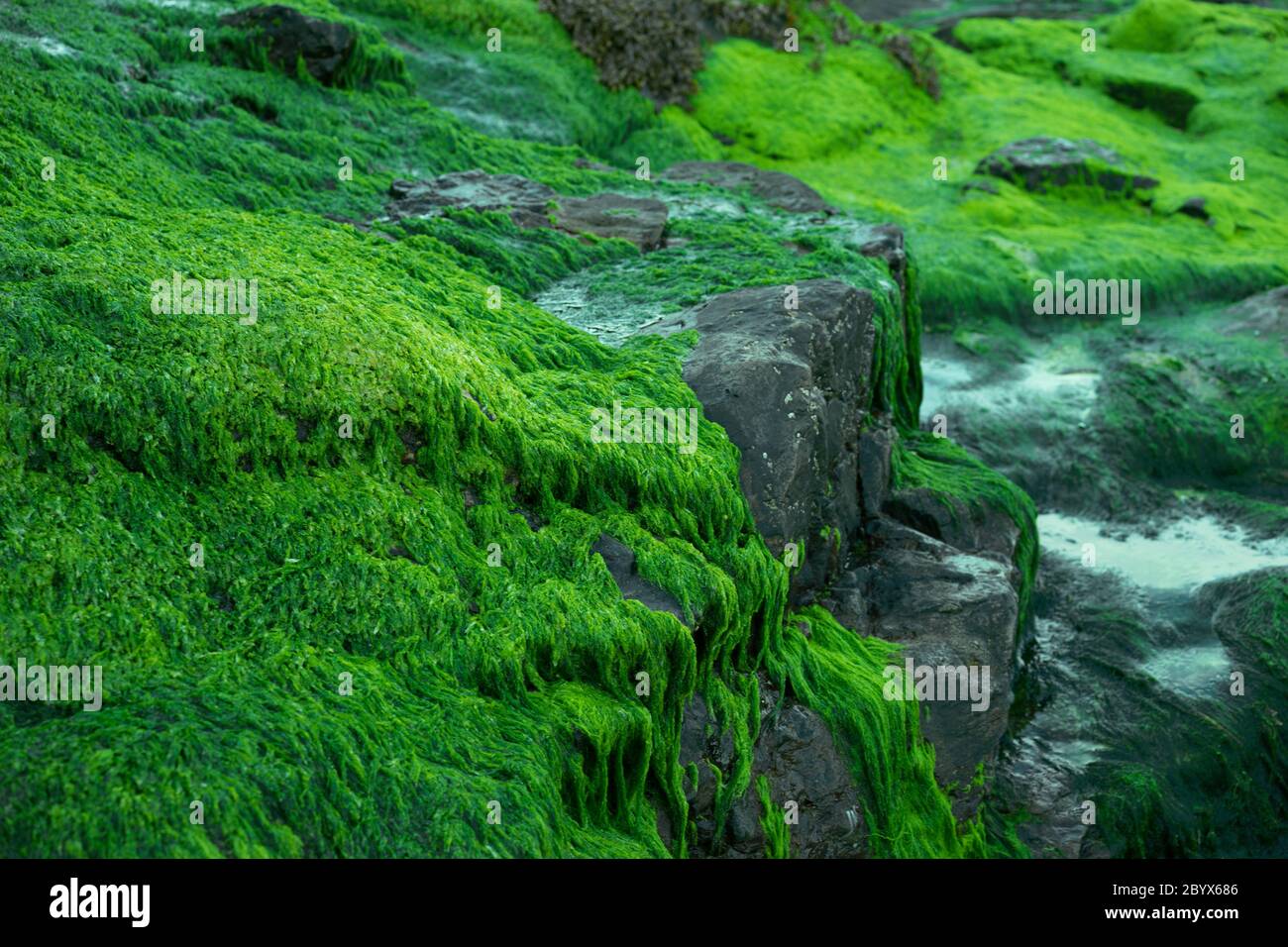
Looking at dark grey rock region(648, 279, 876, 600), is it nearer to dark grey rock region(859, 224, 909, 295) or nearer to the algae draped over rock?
the algae draped over rock

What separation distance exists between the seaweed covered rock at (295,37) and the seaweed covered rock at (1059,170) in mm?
9170

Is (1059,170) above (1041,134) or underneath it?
underneath

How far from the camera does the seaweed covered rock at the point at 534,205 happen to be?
948 centimetres

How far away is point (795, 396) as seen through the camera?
7.08 m

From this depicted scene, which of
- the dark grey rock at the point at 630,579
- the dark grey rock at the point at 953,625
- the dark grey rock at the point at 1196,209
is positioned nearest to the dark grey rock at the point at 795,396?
the dark grey rock at the point at 953,625

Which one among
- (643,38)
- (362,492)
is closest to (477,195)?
(362,492)

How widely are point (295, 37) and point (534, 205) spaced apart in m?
3.13

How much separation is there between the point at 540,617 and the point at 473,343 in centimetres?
218

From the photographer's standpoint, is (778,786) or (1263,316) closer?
(778,786)

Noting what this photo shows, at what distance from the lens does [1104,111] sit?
18.8 m

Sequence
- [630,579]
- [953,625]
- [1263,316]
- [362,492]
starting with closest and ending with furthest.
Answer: [362,492], [630,579], [953,625], [1263,316]

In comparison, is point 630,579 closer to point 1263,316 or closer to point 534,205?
point 534,205

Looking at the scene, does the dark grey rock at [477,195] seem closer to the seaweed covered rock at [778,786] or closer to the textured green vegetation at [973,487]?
the textured green vegetation at [973,487]
